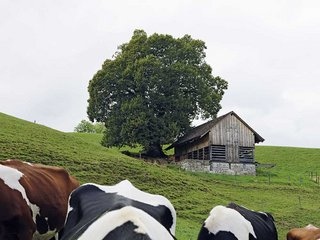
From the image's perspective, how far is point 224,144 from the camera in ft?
163

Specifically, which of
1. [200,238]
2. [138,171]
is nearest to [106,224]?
[200,238]

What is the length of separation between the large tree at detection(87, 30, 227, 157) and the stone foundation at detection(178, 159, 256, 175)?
406 cm

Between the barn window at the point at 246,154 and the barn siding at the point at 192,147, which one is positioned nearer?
the barn window at the point at 246,154

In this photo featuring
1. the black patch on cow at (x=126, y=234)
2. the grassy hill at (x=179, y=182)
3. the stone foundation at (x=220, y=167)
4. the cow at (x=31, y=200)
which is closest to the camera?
A: the black patch on cow at (x=126, y=234)

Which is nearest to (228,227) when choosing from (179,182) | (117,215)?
(117,215)

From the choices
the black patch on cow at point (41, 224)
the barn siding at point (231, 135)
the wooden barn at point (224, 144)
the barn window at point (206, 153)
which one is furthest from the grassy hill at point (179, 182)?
the black patch on cow at point (41, 224)

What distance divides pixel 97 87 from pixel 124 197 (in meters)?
46.8

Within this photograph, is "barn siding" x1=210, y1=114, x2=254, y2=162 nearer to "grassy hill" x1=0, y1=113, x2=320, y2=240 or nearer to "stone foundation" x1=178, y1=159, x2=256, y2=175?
"stone foundation" x1=178, y1=159, x2=256, y2=175

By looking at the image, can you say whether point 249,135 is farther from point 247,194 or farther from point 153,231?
point 153,231

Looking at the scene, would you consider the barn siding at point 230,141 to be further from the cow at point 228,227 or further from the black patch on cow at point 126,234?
the black patch on cow at point 126,234

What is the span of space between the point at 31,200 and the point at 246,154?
43.0 metres

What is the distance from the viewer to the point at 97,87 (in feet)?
170

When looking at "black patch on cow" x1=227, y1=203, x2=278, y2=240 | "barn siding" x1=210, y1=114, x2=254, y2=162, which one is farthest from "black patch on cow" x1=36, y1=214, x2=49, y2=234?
"barn siding" x1=210, y1=114, x2=254, y2=162

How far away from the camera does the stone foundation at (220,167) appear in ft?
149
